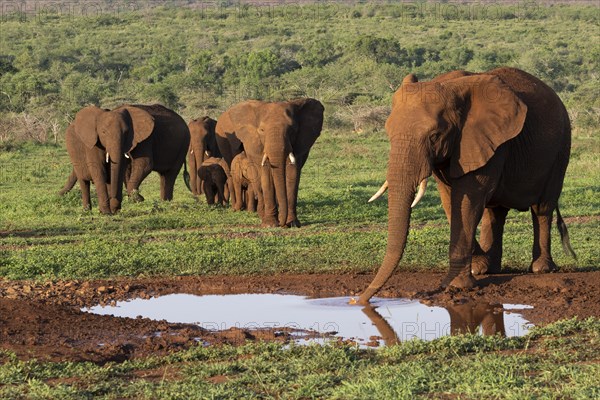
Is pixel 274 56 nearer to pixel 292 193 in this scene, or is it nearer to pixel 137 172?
pixel 137 172

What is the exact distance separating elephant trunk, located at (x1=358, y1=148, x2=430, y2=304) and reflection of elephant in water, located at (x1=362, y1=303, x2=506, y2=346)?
41cm

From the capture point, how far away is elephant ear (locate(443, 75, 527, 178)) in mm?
10555

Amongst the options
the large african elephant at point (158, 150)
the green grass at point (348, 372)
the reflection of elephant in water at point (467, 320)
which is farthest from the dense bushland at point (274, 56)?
the green grass at point (348, 372)

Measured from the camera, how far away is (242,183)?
19.9 metres

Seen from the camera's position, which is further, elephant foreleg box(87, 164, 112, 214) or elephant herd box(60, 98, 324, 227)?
elephant foreleg box(87, 164, 112, 214)

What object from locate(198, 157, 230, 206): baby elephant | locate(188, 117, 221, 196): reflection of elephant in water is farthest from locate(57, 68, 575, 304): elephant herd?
locate(188, 117, 221, 196): reflection of elephant in water

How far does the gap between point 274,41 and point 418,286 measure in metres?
72.1

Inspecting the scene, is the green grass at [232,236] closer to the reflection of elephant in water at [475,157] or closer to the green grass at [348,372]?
the reflection of elephant in water at [475,157]

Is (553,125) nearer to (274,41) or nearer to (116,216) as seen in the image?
(116,216)

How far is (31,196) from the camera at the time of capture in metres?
22.0

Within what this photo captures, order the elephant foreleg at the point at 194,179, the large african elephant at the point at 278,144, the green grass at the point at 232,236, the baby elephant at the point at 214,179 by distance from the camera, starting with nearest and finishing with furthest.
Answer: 1. the green grass at the point at 232,236
2. the large african elephant at the point at 278,144
3. the baby elephant at the point at 214,179
4. the elephant foreleg at the point at 194,179

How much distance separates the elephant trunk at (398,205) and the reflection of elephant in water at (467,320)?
41 cm

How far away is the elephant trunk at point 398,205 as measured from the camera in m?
10.2

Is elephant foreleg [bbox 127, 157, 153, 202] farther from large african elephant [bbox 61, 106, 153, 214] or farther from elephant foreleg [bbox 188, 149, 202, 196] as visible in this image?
elephant foreleg [bbox 188, 149, 202, 196]
